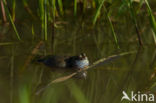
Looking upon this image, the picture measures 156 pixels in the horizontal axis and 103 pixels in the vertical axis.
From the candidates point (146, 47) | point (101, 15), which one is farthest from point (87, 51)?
point (101, 15)

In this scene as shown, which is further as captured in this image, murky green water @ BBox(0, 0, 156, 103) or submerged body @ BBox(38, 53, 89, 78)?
submerged body @ BBox(38, 53, 89, 78)

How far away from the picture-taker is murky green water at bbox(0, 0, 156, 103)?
3072mm

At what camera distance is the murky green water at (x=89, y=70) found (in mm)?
3072

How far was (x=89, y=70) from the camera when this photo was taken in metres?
3.55

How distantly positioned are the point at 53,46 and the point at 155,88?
1.41m
